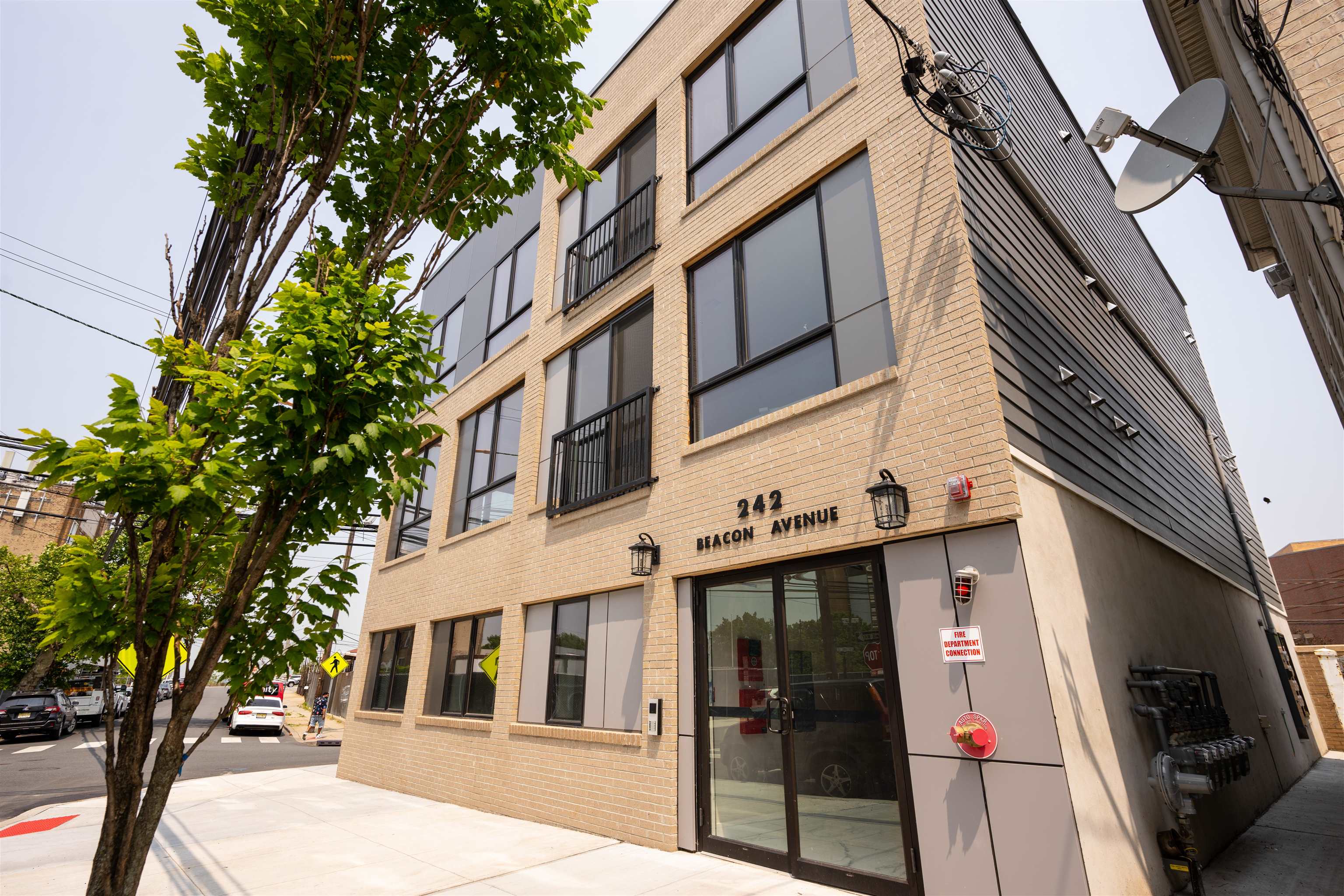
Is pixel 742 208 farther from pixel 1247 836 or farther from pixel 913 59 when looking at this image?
pixel 1247 836

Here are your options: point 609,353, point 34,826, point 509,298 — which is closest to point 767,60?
point 609,353

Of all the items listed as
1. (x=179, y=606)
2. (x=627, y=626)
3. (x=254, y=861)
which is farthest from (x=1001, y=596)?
(x=254, y=861)

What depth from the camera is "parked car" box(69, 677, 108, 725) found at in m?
28.6

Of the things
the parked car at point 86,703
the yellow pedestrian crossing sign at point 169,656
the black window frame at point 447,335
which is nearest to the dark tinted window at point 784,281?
the yellow pedestrian crossing sign at point 169,656

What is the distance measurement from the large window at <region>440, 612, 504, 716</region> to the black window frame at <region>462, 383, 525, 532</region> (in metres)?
1.75

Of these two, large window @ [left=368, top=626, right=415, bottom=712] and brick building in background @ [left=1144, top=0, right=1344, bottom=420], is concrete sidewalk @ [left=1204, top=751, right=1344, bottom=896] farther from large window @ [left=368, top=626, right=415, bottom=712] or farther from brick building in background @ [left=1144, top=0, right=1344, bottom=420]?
large window @ [left=368, top=626, right=415, bottom=712]

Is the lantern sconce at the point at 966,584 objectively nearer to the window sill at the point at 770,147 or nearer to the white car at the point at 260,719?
the window sill at the point at 770,147

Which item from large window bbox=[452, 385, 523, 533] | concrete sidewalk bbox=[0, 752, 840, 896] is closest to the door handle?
concrete sidewalk bbox=[0, 752, 840, 896]

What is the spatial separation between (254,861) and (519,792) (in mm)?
3130

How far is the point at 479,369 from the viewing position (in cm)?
1370

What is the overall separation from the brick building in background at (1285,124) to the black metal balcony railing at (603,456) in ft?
20.3

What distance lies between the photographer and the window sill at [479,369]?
12375 mm

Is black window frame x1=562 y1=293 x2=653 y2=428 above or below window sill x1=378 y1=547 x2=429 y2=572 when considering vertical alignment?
above

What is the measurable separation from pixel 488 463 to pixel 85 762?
15624mm
